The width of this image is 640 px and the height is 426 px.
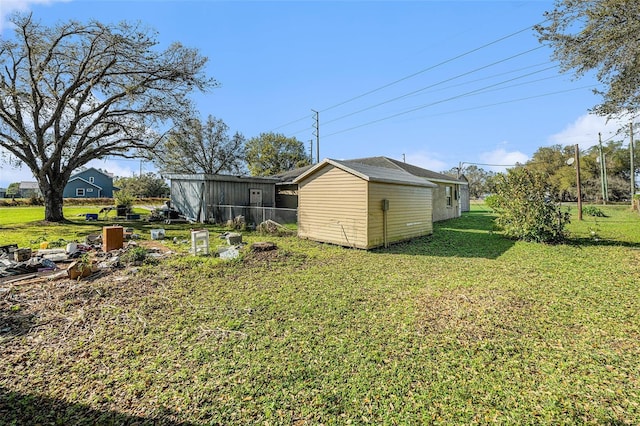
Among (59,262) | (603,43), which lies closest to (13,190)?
(59,262)

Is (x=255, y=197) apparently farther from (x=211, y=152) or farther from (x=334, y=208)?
(x=211, y=152)

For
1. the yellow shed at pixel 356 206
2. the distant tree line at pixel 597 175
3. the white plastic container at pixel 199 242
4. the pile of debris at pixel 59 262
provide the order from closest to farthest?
the pile of debris at pixel 59 262 → the white plastic container at pixel 199 242 → the yellow shed at pixel 356 206 → the distant tree line at pixel 597 175

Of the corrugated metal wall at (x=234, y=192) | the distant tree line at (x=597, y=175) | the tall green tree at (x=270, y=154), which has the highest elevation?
the tall green tree at (x=270, y=154)

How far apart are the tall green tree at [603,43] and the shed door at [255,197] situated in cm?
1418

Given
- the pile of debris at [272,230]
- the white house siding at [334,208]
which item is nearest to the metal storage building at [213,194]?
the pile of debris at [272,230]

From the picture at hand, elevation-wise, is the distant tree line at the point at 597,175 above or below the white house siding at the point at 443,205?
above

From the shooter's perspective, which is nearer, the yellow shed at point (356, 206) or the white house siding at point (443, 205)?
the yellow shed at point (356, 206)

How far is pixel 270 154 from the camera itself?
112 ft

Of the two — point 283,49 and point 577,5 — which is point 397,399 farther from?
point 283,49

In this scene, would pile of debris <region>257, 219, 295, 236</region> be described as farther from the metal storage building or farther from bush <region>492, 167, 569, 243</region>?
bush <region>492, 167, 569, 243</region>

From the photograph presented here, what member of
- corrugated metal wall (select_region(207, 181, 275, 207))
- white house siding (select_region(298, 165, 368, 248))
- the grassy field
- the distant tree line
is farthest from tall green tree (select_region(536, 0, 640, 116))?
the distant tree line

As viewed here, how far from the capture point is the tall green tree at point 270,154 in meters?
34.1

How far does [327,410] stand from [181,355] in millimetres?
1731

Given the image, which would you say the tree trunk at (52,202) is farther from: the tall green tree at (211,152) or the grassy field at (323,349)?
the grassy field at (323,349)
